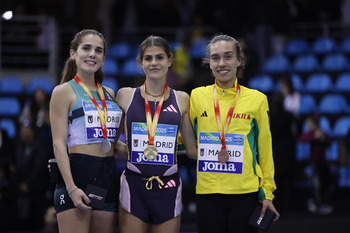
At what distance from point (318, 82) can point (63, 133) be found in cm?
684

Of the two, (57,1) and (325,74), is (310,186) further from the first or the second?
(57,1)

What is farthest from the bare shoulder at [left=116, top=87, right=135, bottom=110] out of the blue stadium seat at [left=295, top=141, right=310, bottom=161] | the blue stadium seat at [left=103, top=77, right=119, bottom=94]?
the blue stadium seat at [left=103, top=77, right=119, bottom=94]

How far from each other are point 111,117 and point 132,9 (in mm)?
8394

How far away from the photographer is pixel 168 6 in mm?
12203

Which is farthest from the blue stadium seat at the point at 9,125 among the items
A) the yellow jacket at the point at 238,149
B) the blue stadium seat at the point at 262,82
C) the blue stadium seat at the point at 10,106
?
the yellow jacket at the point at 238,149

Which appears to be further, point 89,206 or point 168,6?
point 168,6

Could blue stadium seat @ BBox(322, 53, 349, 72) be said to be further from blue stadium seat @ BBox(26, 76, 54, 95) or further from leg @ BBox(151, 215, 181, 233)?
leg @ BBox(151, 215, 181, 233)

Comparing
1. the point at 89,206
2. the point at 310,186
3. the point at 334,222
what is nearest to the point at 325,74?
the point at 310,186

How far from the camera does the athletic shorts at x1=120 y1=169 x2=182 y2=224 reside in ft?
12.3

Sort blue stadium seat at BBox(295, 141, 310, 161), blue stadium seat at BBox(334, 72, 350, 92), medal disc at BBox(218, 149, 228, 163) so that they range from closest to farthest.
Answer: medal disc at BBox(218, 149, 228, 163) < blue stadium seat at BBox(295, 141, 310, 161) < blue stadium seat at BBox(334, 72, 350, 92)

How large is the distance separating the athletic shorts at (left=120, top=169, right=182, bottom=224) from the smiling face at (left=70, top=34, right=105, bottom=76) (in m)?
0.71

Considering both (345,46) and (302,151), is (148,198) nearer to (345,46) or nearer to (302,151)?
(302,151)

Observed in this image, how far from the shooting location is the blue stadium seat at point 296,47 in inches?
436

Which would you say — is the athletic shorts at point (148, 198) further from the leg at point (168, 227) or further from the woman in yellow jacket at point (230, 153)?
the woman in yellow jacket at point (230, 153)
